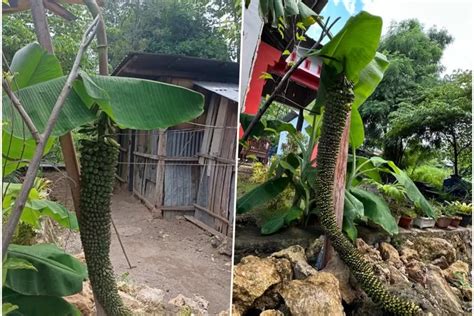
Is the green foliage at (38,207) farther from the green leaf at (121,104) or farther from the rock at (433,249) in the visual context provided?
the rock at (433,249)

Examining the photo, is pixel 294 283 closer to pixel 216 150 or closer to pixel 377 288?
pixel 377 288

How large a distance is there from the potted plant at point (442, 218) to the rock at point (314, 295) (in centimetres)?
42

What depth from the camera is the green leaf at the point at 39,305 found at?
2.11 ft

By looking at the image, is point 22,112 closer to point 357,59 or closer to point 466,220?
point 357,59

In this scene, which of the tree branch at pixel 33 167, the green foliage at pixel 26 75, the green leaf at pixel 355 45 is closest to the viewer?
the tree branch at pixel 33 167

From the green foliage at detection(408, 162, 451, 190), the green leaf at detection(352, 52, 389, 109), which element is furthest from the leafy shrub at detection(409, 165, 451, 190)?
the green leaf at detection(352, 52, 389, 109)

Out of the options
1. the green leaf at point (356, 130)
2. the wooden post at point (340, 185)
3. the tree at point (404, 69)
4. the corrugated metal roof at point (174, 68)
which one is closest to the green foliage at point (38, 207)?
the corrugated metal roof at point (174, 68)

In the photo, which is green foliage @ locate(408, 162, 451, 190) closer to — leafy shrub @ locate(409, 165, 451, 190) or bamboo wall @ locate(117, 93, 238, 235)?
leafy shrub @ locate(409, 165, 451, 190)

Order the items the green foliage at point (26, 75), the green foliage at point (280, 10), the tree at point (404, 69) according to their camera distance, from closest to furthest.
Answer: the green foliage at point (26, 75), the green foliage at point (280, 10), the tree at point (404, 69)

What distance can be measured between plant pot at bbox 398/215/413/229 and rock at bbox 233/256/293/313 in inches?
16.1

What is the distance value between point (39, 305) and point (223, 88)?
497 millimetres

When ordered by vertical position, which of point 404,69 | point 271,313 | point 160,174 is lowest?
point 271,313

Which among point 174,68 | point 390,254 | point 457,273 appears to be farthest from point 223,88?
point 457,273

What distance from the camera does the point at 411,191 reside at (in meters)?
1.09
